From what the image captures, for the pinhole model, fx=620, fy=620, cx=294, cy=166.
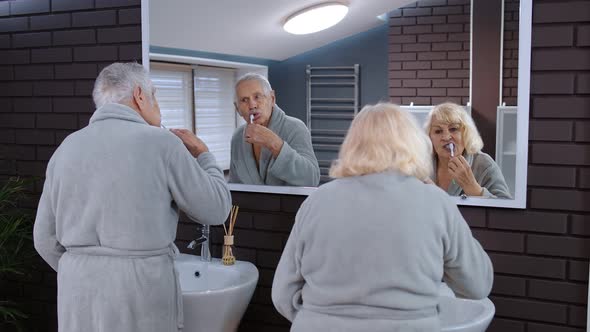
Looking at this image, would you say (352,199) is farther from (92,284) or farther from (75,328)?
(75,328)

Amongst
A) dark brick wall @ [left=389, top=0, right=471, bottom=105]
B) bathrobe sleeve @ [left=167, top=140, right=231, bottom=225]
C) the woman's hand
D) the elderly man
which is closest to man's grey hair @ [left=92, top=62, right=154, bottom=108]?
the elderly man

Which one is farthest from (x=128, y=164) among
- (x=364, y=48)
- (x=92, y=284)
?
(x=364, y=48)

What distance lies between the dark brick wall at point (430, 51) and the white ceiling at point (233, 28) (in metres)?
0.23

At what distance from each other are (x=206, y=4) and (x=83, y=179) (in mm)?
943

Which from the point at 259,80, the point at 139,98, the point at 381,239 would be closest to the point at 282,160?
the point at 259,80

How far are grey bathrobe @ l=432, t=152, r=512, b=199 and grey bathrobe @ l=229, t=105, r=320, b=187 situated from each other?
0.51 metres

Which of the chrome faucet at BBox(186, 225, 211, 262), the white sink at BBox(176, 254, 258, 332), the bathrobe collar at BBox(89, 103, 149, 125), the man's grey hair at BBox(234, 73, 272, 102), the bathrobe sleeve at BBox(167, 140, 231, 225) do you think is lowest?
the white sink at BBox(176, 254, 258, 332)

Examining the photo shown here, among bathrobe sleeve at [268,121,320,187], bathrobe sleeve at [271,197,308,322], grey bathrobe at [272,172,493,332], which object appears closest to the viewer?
grey bathrobe at [272,172,493,332]

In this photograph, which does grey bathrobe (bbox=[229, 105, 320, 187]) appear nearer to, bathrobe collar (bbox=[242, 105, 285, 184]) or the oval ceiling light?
bathrobe collar (bbox=[242, 105, 285, 184])

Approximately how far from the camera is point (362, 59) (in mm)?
2223

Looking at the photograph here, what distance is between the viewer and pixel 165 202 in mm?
1984

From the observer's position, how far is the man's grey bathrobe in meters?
1.93

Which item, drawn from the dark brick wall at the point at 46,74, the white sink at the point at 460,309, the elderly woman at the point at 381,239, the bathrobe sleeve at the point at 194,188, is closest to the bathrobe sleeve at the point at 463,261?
the elderly woman at the point at 381,239

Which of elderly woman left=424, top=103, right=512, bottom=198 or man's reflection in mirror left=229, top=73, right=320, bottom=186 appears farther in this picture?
man's reflection in mirror left=229, top=73, right=320, bottom=186
